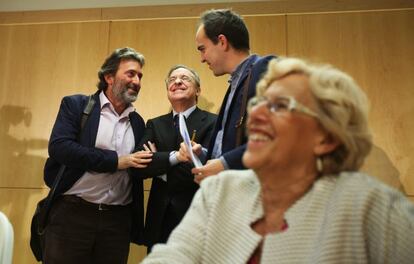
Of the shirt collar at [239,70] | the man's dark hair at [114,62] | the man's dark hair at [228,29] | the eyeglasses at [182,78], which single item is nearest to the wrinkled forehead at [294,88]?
the shirt collar at [239,70]

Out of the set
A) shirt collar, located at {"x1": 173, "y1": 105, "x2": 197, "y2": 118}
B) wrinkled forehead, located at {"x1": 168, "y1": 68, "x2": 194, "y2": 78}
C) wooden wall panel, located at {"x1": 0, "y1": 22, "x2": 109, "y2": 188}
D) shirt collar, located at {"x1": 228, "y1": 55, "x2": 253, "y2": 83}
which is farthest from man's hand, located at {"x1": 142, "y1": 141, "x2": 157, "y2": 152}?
wooden wall panel, located at {"x1": 0, "y1": 22, "x2": 109, "y2": 188}

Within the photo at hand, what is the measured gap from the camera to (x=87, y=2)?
10.8 feet

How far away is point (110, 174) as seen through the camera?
2240 mm

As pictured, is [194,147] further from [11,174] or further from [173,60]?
[11,174]

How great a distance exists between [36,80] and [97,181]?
1.27 m

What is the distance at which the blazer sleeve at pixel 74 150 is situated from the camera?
208 centimetres

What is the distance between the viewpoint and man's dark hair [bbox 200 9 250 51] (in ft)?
6.72

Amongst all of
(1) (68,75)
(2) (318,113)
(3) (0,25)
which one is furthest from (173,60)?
(2) (318,113)

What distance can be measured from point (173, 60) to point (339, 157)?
79.3 inches

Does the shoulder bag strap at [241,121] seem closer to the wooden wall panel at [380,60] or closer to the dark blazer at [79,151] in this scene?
the dark blazer at [79,151]

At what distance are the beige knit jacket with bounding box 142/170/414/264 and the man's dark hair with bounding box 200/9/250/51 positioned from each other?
1.12m

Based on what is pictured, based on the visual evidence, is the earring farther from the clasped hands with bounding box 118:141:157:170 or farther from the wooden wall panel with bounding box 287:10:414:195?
the wooden wall panel with bounding box 287:10:414:195

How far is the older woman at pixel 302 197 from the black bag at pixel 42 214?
127cm

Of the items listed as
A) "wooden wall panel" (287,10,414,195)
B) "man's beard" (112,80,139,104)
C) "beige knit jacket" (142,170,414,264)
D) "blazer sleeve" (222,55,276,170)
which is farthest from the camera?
"wooden wall panel" (287,10,414,195)
